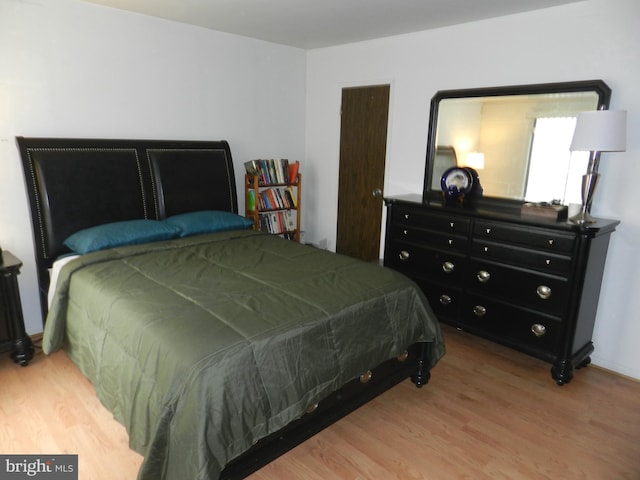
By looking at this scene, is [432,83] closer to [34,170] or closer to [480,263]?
[480,263]

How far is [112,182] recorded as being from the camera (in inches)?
126

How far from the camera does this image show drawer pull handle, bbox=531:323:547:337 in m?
2.74

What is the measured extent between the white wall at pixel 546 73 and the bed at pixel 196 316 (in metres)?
1.37

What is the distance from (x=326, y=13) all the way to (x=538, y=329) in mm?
2689

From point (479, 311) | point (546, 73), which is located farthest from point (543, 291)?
point (546, 73)

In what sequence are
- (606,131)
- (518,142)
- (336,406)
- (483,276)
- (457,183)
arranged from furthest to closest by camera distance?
(457,183), (518,142), (483,276), (606,131), (336,406)

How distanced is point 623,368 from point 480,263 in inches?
45.8

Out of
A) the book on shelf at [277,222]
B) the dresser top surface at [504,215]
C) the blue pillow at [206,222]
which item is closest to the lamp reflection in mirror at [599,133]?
the dresser top surface at [504,215]

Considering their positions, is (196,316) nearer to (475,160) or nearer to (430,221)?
(430,221)

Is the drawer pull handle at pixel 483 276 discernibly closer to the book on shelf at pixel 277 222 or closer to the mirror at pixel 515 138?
the mirror at pixel 515 138

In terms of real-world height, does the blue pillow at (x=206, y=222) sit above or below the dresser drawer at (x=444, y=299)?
above

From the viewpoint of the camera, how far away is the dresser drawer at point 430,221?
3.06 metres

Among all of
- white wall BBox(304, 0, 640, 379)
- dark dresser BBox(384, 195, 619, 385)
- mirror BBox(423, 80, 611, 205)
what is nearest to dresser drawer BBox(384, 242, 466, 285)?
dark dresser BBox(384, 195, 619, 385)

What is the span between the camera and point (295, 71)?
449cm
